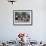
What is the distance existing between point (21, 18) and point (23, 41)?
1.69m

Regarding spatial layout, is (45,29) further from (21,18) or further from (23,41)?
(23,41)

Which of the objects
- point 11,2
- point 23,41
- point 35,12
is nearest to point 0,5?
point 11,2

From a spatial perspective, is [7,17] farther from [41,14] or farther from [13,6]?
[41,14]

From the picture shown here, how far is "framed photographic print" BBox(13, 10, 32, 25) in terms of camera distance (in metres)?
4.76

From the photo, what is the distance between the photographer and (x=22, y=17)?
4.79m

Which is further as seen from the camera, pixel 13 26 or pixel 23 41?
pixel 13 26

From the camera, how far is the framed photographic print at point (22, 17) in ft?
Answer: 15.6

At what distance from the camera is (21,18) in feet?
15.7

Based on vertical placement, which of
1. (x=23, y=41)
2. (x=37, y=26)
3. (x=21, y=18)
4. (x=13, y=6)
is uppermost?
(x=13, y=6)

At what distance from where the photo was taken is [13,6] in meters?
4.77

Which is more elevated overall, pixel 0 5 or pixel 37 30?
pixel 0 5

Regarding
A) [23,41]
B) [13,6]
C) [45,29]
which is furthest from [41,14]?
[23,41]

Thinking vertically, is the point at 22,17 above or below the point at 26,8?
below

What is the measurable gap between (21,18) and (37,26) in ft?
2.14
